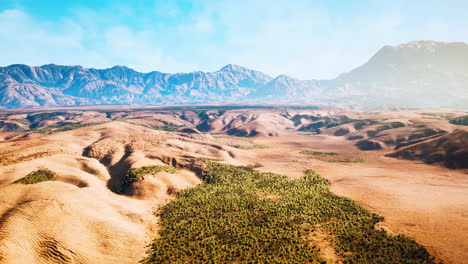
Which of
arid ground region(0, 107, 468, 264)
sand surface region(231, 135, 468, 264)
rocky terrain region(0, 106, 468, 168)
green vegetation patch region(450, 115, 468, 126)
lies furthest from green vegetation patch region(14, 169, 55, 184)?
green vegetation patch region(450, 115, 468, 126)

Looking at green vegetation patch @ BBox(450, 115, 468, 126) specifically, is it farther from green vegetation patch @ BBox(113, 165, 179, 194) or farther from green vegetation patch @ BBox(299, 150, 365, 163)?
green vegetation patch @ BBox(113, 165, 179, 194)

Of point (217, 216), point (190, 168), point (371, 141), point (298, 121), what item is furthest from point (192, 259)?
point (298, 121)

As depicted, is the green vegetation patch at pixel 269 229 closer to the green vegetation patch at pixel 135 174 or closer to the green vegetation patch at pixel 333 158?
the green vegetation patch at pixel 135 174

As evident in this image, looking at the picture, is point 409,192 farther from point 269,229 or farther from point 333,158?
point 333,158

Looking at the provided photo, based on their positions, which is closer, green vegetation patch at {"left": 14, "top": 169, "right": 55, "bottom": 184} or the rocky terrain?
green vegetation patch at {"left": 14, "top": 169, "right": 55, "bottom": 184}

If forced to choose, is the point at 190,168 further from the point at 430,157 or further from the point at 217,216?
the point at 430,157

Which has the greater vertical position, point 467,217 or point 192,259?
point 467,217

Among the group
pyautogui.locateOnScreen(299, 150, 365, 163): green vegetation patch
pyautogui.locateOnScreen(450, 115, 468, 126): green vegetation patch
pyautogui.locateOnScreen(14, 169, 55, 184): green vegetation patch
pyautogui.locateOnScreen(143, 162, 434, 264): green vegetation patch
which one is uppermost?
pyautogui.locateOnScreen(450, 115, 468, 126): green vegetation patch
